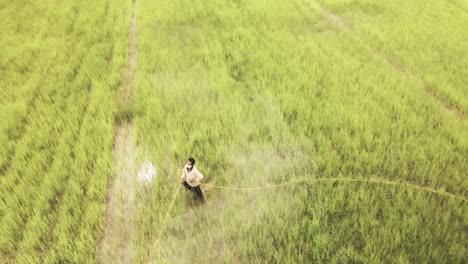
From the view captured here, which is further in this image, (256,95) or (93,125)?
(256,95)

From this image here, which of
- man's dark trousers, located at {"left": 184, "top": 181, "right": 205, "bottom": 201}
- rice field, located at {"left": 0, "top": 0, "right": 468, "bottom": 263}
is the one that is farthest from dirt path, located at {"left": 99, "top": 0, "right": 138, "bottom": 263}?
man's dark trousers, located at {"left": 184, "top": 181, "right": 205, "bottom": 201}

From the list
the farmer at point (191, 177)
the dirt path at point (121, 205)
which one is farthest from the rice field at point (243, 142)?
the farmer at point (191, 177)

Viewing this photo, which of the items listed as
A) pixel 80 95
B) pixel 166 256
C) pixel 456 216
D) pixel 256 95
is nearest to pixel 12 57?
pixel 80 95

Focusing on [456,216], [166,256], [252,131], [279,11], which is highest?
[279,11]

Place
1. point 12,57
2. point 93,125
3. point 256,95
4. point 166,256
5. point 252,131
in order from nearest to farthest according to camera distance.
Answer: point 166,256 < point 252,131 < point 93,125 < point 256,95 < point 12,57

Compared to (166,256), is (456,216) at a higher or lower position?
higher

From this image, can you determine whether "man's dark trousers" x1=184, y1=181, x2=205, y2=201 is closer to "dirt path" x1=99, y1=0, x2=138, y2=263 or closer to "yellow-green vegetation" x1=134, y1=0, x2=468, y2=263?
"yellow-green vegetation" x1=134, y1=0, x2=468, y2=263

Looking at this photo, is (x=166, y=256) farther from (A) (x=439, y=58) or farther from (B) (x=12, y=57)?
(B) (x=12, y=57)

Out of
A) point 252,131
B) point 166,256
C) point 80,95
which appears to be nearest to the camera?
point 166,256
